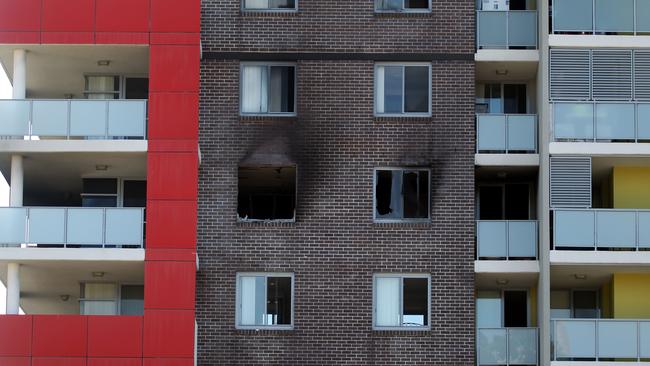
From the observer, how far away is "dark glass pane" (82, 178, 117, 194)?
181 ft

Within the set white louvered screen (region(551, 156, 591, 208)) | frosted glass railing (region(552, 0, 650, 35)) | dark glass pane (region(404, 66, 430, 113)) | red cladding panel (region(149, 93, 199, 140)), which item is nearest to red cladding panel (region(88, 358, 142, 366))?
red cladding panel (region(149, 93, 199, 140))

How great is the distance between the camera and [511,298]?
54.5 meters

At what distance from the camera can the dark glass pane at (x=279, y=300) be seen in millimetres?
52156

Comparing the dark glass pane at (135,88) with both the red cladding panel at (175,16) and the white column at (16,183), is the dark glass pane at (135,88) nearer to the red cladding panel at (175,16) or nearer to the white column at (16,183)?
the red cladding panel at (175,16)

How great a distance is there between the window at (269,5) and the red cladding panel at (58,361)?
1050 cm

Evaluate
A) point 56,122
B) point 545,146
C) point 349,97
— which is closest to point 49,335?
point 56,122

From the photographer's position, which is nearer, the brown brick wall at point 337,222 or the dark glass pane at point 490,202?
the brown brick wall at point 337,222

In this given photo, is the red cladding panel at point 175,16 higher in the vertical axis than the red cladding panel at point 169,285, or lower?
higher

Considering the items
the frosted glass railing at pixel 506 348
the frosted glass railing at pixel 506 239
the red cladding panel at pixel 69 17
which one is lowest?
the frosted glass railing at pixel 506 348

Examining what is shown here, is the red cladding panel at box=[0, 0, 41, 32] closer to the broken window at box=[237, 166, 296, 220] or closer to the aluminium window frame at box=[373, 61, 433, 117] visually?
the broken window at box=[237, 166, 296, 220]

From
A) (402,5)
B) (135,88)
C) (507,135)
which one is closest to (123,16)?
(135,88)

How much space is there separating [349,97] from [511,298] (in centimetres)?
710

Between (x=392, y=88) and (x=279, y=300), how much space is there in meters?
6.43

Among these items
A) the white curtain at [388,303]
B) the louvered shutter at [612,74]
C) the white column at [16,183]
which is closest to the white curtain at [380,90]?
the white curtain at [388,303]
